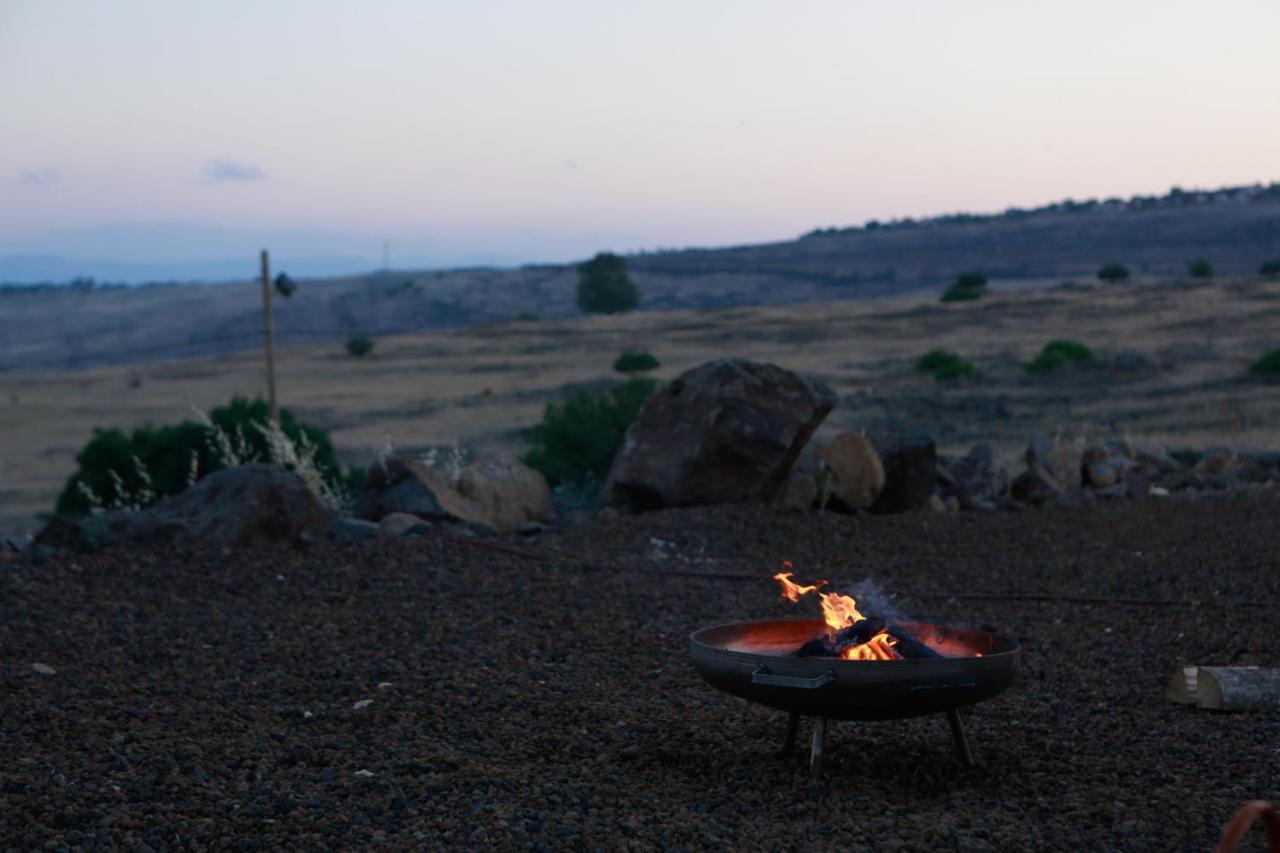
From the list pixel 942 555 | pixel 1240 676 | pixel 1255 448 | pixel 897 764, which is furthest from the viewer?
pixel 1255 448

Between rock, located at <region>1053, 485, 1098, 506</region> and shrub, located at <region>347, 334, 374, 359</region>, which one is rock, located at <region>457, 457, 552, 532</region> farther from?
shrub, located at <region>347, 334, 374, 359</region>

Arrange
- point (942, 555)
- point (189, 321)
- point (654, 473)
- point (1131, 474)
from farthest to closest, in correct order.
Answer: point (189, 321) → point (1131, 474) → point (654, 473) → point (942, 555)

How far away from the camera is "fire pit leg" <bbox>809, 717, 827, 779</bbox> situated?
18.7ft

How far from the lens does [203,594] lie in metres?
9.41

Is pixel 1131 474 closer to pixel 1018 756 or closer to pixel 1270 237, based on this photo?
pixel 1018 756

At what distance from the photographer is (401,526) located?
11.4m

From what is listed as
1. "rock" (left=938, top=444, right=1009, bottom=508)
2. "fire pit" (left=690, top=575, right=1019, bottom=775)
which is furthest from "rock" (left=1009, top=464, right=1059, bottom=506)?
"fire pit" (left=690, top=575, right=1019, bottom=775)

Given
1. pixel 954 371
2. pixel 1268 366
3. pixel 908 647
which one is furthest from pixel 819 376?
pixel 908 647

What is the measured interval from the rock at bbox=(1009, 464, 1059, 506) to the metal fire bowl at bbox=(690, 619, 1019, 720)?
331 inches

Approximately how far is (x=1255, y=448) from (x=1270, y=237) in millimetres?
62589

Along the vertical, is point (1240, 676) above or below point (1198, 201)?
below

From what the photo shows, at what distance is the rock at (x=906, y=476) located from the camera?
13148 mm

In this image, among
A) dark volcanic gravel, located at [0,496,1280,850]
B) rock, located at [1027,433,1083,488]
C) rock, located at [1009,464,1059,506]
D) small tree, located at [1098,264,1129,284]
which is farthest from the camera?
small tree, located at [1098,264,1129,284]

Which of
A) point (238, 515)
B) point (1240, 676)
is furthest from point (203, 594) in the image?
point (1240, 676)
